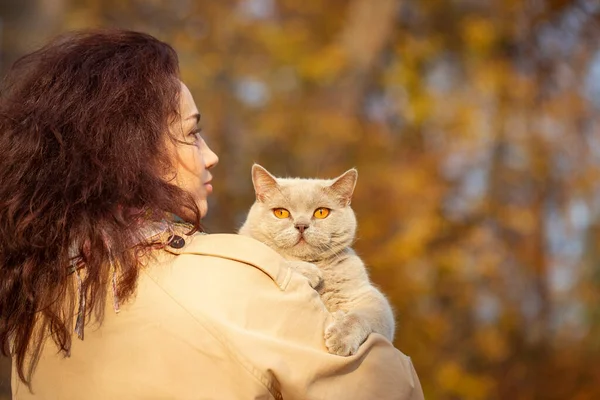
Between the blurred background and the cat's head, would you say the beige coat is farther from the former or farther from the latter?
the blurred background

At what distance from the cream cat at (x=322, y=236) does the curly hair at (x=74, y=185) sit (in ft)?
1.64

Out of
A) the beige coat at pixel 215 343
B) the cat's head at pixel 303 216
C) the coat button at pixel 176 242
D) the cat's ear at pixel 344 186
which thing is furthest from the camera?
the cat's ear at pixel 344 186

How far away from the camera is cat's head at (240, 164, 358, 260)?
2.04 metres

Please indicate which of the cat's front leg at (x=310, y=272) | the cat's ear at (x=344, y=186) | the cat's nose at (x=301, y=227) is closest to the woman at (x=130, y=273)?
the cat's front leg at (x=310, y=272)

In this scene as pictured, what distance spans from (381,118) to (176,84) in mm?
5735

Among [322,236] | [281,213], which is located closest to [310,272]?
[322,236]

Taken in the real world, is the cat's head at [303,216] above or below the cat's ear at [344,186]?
below

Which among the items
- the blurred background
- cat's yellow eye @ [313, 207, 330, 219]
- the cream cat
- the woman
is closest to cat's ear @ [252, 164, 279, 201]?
the cream cat

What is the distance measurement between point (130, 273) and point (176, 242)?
11 cm

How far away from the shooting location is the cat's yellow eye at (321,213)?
211 centimetres

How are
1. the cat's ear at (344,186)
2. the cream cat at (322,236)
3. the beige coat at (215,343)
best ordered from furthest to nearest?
the cat's ear at (344,186) < the cream cat at (322,236) < the beige coat at (215,343)

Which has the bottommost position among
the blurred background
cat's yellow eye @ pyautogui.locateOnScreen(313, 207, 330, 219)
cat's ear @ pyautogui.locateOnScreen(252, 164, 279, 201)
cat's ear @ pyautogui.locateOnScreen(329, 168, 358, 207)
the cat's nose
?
the blurred background

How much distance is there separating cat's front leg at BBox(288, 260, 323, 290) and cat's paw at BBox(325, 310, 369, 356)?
0.22 m

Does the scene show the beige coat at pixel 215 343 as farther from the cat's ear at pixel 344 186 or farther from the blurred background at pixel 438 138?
the blurred background at pixel 438 138
